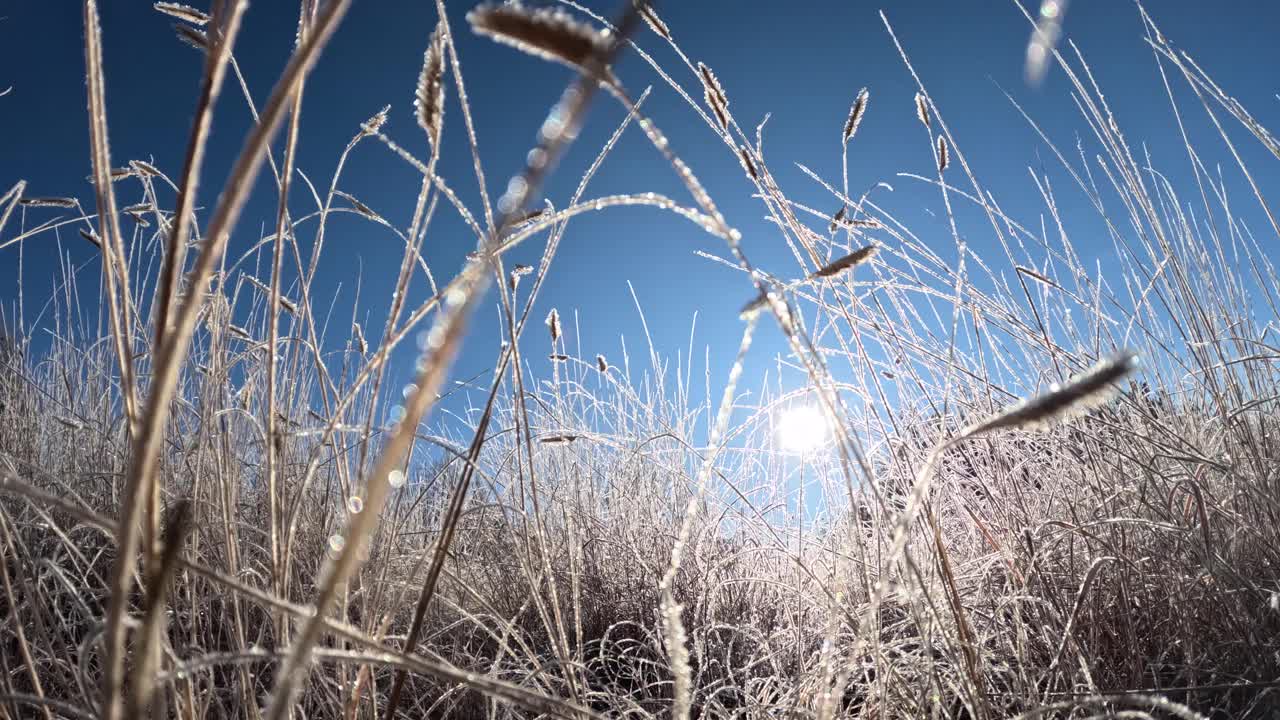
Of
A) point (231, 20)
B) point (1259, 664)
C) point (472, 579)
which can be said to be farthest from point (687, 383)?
point (231, 20)

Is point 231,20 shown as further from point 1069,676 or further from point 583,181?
point 1069,676

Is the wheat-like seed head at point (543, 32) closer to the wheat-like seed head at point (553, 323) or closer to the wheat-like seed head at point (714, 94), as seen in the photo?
the wheat-like seed head at point (714, 94)

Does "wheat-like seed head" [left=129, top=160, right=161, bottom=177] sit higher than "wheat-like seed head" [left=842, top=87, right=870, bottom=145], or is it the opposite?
"wheat-like seed head" [left=842, top=87, right=870, bottom=145]

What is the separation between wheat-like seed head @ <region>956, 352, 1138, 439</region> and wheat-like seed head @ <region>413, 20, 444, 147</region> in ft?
1.51

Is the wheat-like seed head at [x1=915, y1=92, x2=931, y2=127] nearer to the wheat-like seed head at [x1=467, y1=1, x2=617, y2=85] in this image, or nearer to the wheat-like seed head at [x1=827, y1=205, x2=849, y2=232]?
the wheat-like seed head at [x1=827, y1=205, x2=849, y2=232]

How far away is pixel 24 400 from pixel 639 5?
3.25 metres

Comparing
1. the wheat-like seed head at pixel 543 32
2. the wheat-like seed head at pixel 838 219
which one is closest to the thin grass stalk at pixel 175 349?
the wheat-like seed head at pixel 543 32

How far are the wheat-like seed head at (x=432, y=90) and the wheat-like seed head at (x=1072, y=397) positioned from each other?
0.46 m

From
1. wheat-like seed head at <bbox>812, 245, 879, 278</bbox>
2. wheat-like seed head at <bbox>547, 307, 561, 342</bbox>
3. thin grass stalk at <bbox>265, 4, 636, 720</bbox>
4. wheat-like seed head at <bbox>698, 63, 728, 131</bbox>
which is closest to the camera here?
thin grass stalk at <bbox>265, 4, 636, 720</bbox>

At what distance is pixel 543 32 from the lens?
276 mm

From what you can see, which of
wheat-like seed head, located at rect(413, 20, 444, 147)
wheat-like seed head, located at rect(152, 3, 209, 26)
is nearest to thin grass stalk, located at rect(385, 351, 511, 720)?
wheat-like seed head, located at rect(413, 20, 444, 147)

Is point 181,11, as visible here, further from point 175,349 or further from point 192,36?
point 175,349

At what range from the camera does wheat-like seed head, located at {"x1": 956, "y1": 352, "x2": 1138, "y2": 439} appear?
1.06ft

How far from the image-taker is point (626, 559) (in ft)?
6.45
